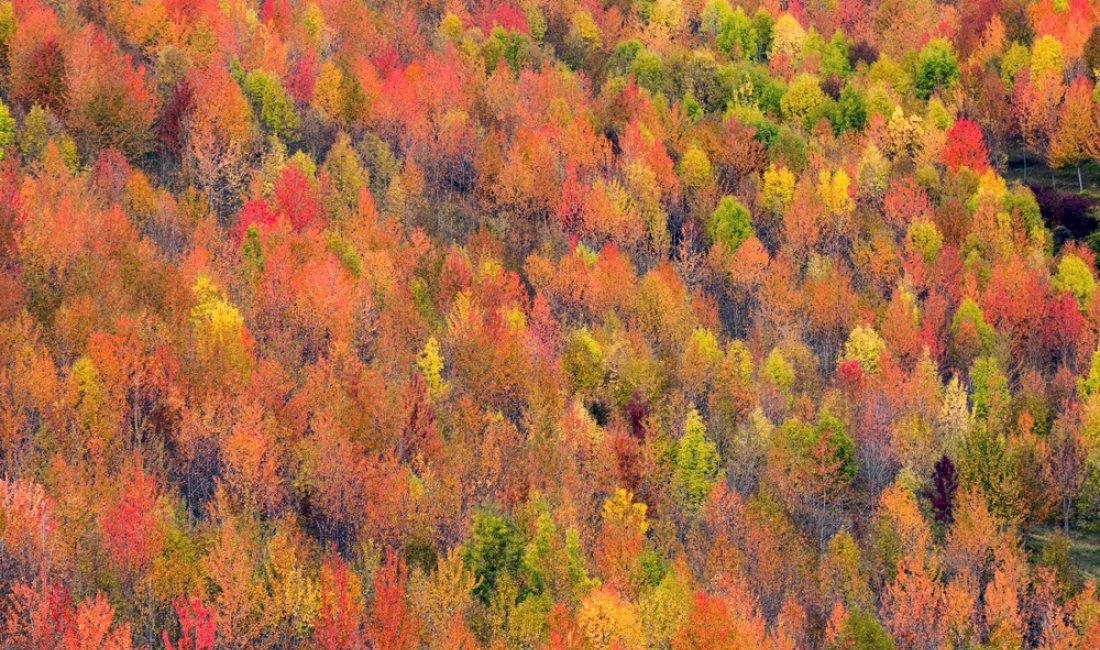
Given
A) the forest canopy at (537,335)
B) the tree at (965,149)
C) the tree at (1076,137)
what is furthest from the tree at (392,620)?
the tree at (1076,137)

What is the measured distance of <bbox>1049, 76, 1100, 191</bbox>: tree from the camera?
5207 inches

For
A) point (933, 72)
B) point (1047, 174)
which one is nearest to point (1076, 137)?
point (1047, 174)

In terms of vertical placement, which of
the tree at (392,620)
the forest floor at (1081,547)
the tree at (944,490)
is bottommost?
the forest floor at (1081,547)

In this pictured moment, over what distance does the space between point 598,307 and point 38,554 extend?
189 ft

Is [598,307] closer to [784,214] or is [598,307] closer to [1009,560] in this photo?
[784,214]

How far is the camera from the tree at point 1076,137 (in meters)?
132

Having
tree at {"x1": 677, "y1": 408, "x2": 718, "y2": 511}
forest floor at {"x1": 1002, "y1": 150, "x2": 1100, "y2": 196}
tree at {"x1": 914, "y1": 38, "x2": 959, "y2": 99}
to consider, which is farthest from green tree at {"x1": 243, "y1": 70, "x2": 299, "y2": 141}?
forest floor at {"x1": 1002, "y1": 150, "x2": 1100, "y2": 196}

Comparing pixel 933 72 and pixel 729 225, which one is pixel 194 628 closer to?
pixel 729 225

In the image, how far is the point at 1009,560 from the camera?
7525 centimetres

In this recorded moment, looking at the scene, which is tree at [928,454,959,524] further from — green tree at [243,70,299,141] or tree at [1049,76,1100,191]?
green tree at [243,70,299,141]

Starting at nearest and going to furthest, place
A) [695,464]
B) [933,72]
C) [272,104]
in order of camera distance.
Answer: [695,464]
[272,104]
[933,72]

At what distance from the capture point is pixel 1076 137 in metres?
134

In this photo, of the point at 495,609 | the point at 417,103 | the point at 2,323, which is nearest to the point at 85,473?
the point at 2,323

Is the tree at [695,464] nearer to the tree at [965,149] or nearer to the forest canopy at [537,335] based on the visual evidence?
the forest canopy at [537,335]
